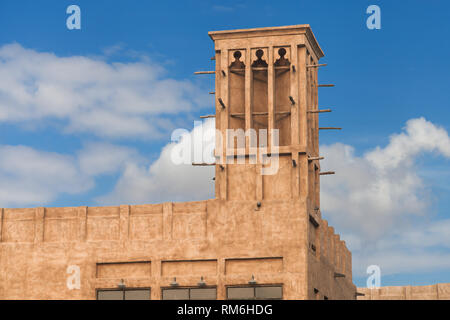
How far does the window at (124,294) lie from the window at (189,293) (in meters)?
1.08

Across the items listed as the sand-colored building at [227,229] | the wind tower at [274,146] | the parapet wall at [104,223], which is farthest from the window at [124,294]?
the wind tower at [274,146]

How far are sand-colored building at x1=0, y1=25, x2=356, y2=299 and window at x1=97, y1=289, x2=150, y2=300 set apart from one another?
5 cm

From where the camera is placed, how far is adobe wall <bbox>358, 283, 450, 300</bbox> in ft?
228

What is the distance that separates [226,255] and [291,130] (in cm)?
855

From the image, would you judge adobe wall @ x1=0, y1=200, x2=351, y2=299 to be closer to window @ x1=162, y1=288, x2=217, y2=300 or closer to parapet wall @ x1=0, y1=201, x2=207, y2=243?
parapet wall @ x1=0, y1=201, x2=207, y2=243

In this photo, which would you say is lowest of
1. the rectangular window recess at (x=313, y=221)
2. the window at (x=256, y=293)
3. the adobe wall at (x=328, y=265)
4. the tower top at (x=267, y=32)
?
the window at (x=256, y=293)

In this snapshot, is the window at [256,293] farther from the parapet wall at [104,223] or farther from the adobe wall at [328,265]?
the parapet wall at [104,223]

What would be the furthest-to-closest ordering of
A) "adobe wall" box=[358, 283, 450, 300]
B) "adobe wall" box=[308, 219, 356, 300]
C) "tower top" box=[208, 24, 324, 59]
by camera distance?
1. "adobe wall" box=[358, 283, 450, 300]
2. "tower top" box=[208, 24, 324, 59]
3. "adobe wall" box=[308, 219, 356, 300]

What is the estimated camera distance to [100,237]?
45.9 metres

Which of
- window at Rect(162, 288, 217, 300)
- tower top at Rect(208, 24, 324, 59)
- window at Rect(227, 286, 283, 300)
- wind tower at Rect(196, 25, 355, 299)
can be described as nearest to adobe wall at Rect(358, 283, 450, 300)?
wind tower at Rect(196, 25, 355, 299)

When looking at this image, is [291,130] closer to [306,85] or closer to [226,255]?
[306,85]

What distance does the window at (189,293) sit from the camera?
4372cm

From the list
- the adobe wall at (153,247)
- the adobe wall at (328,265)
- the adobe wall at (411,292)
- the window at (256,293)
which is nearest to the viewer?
the window at (256,293)
